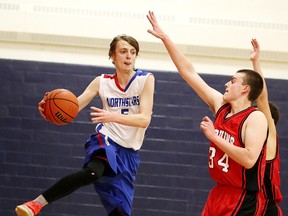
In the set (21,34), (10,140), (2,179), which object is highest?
(21,34)

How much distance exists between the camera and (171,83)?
22.8 ft

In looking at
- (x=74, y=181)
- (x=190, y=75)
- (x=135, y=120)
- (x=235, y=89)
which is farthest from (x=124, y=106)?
(x=235, y=89)

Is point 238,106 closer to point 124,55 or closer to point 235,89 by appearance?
point 235,89

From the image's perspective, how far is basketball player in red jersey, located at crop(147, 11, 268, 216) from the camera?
12.6ft

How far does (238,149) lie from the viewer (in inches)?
150

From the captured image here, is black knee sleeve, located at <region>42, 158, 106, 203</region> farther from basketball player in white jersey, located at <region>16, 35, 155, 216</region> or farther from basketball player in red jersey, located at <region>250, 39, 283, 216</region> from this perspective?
basketball player in red jersey, located at <region>250, 39, 283, 216</region>

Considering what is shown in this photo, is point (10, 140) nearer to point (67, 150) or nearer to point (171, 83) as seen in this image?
point (67, 150)

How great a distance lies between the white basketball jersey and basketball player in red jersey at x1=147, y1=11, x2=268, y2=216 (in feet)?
3.44

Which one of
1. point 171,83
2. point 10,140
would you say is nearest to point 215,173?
point 171,83

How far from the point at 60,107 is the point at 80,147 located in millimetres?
2253

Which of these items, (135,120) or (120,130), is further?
(120,130)

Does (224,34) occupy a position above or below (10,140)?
above

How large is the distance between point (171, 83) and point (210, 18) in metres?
0.96

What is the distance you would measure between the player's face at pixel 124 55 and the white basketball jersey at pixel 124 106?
0.46 ft
